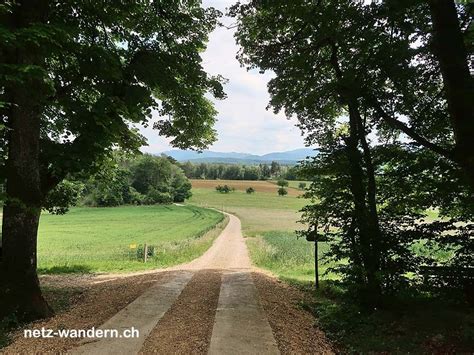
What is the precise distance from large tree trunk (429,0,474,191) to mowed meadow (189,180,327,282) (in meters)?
11.4

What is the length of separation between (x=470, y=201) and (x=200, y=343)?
6.29 metres

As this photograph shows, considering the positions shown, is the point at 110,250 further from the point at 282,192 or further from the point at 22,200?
the point at 282,192

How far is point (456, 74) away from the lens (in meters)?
7.18

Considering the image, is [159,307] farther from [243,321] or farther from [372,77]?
[372,77]

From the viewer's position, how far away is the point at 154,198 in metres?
99.8

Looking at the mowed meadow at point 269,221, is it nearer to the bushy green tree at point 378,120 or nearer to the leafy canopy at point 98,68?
the bushy green tree at point 378,120

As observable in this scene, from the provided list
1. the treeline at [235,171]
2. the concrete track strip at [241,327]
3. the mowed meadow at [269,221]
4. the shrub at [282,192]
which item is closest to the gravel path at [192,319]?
the concrete track strip at [241,327]

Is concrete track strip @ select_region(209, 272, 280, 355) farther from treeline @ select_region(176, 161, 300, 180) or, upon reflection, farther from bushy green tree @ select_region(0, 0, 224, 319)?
treeline @ select_region(176, 161, 300, 180)

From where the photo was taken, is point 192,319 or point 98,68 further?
point 98,68

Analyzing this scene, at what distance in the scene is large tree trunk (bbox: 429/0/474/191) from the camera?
7039 mm

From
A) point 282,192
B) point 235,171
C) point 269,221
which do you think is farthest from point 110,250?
point 235,171

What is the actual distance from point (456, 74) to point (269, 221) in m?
55.1

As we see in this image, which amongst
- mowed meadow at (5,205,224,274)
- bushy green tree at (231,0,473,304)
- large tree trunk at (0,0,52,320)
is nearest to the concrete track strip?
bushy green tree at (231,0,473,304)

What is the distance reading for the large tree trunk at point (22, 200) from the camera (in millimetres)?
Answer: 8164
